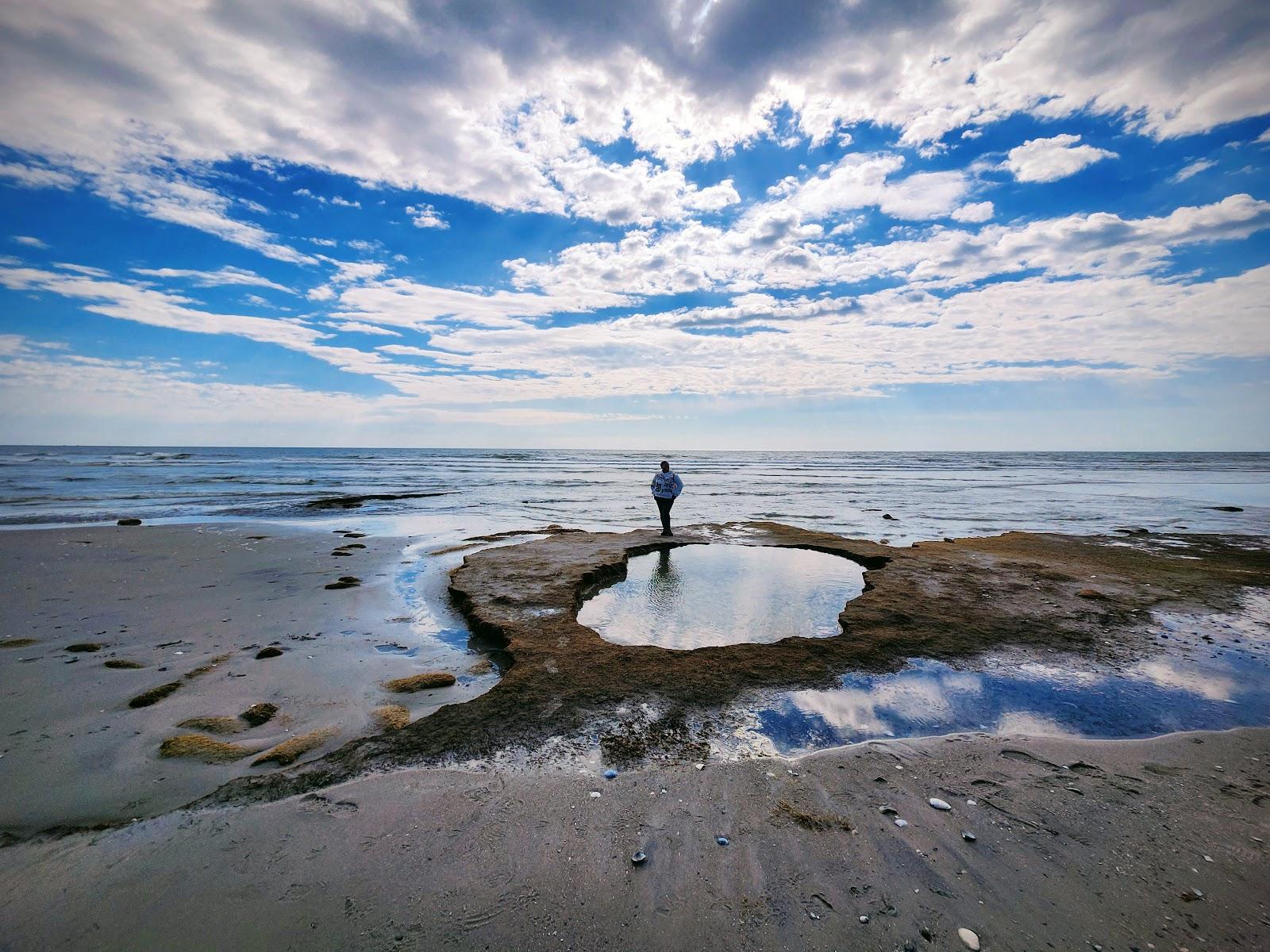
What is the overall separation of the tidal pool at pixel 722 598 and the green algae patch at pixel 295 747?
3.48 m

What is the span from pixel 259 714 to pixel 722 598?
651cm

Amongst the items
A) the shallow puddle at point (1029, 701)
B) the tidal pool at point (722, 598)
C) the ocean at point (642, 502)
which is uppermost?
the shallow puddle at point (1029, 701)

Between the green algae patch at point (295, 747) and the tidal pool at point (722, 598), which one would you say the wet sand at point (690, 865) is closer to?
the green algae patch at point (295, 747)

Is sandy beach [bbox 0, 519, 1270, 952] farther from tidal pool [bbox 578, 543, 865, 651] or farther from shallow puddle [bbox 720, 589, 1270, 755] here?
tidal pool [bbox 578, 543, 865, 651]

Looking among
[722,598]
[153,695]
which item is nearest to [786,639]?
[722,598]

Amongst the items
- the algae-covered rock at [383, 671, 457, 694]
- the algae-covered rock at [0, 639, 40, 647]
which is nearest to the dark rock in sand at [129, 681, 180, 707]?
the algae-covered rock at [383, 671, 457, 694]

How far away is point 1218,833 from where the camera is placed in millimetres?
3609

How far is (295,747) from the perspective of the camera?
468 cm

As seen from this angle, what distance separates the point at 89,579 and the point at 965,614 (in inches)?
593

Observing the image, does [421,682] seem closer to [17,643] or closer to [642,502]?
[17,643]

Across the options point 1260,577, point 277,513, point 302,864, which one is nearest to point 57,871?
point 302,864

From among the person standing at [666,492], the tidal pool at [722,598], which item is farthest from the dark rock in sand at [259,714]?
the person standing at [666,492]

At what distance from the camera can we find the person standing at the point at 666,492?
49.8 feet

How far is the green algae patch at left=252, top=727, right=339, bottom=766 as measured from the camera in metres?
4.51
